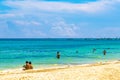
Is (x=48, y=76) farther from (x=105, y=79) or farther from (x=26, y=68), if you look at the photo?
(x=26, y=68)

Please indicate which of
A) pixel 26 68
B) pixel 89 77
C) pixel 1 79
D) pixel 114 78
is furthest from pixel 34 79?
pixel 26 68

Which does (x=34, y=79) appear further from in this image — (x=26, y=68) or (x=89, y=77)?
(x=26, y=68)

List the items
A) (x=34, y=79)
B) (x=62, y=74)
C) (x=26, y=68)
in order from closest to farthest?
(x=34, y=79) → (x=62, y=74) → (x=26, y=68)

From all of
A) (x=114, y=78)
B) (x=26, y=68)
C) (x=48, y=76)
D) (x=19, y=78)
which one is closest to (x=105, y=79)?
(x=114, y=78)

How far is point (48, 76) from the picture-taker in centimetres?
2023

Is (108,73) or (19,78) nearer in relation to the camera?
(19,78)

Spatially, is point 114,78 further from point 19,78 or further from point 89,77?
point 19,78

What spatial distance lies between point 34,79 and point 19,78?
970 mm

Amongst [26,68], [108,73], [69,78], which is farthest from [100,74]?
[26,68]

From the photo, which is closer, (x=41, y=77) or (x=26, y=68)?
(x=41, y=77)

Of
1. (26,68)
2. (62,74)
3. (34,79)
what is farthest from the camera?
(26,68)

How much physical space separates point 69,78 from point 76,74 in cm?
117

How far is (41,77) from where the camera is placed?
19828mm

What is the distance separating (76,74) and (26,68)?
1324 cm
